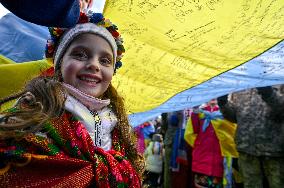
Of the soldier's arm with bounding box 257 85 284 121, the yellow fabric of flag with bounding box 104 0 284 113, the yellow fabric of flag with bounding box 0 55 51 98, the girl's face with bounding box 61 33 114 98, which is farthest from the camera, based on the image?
the soldier's arm with bounding box 257 85 284 121

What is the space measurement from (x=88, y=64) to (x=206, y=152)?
4.09 meters

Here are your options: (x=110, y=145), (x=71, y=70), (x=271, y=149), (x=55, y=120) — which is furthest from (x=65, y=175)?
(x=271, y=149)

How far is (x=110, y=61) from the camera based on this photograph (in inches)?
66.2

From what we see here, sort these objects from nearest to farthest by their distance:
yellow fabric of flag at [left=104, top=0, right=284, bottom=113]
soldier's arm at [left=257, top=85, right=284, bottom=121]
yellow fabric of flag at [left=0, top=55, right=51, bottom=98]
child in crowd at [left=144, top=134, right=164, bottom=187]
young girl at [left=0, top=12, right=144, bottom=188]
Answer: young girl at [left=0, top=12, right=144, bottom=188], yellow fabric of flag at [left=104, top=0, right=284, bottom=113], yellow fabric of flag at [left=0, top=55, right=51, bottom=98], soldier's arm at [left=257, top=85, right=284, bottom=121], child in crowd at [left=144, top=134, right=164, bottom=187]

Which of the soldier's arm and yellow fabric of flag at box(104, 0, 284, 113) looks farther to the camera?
the soldier's arm

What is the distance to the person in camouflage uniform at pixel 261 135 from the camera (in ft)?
12.6

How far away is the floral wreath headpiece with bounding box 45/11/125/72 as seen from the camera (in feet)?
Answer: 5.41

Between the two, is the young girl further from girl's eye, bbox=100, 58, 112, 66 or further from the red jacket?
the red jacket

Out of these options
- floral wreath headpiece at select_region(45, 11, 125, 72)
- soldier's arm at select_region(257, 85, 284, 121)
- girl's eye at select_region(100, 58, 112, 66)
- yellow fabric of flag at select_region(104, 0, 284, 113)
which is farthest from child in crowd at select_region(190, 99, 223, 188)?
girl's eye at select_region(100, 58, 112, 66)

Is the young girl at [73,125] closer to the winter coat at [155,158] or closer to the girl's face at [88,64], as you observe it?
the girl's face at [88,64]

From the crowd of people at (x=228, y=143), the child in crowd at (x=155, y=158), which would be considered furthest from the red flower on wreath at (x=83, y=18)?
the child in crowd at (x=155, y=158)

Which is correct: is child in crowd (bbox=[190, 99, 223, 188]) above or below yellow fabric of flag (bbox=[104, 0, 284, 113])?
below

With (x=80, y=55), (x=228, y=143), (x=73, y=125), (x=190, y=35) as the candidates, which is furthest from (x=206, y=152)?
(x=73, y=125)

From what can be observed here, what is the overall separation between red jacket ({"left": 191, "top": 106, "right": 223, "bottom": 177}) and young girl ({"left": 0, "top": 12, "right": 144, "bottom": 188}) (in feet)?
11.9
